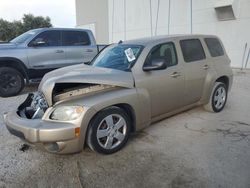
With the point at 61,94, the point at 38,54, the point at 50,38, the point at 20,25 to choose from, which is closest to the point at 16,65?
the point at 38,54

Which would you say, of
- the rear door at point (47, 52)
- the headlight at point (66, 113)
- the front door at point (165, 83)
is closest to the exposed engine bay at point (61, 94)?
the headlight at point (66, 113)

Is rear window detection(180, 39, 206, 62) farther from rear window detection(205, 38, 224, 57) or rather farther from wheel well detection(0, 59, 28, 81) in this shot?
wheel well detection(0, 59, 28, 81)

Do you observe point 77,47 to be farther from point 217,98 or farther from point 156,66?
point 156,66

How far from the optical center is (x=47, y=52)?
852 centimetres

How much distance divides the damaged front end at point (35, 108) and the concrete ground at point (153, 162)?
60 cm

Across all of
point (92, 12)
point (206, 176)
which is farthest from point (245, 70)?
point (92, 12)

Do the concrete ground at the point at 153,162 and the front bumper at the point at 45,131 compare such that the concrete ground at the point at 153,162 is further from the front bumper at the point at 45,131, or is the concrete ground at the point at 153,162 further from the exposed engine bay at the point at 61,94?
the exposed engine bay at the point at 61,94

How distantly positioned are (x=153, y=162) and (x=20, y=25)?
4839cm

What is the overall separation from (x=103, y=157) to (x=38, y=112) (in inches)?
43.8

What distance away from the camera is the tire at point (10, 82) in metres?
7.91

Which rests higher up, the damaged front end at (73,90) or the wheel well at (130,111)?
the damaged front end at (73,90)

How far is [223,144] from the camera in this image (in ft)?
14.1

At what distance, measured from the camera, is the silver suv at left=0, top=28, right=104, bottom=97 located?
26.2 ft

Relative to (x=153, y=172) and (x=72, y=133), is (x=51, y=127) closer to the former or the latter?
(x=72, y=133)
